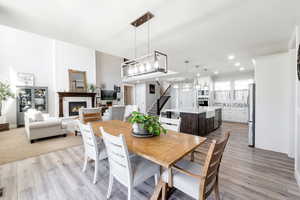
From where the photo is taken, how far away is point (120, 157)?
1386 millimetres

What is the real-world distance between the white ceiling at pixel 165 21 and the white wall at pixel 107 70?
18.8 feet

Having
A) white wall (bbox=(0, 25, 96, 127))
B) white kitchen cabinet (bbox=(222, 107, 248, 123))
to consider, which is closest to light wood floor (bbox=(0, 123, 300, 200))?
white kitchen cabinet (bbox=(222, 107, 248, 123))

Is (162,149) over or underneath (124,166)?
over

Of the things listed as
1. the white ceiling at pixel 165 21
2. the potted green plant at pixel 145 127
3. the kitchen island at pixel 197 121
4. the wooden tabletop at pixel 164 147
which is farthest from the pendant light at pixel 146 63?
the kitchen island at pixel 197 121

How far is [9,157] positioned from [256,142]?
5.75m

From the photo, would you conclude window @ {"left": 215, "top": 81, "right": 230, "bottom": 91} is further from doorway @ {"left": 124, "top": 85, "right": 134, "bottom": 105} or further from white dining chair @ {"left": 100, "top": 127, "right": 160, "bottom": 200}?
white dining chair @ {"left": 100, "top": 127, "right": 160, "bottom": 200}

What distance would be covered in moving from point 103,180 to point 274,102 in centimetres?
403

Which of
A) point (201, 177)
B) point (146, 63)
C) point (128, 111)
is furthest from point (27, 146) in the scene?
point (201, 177)

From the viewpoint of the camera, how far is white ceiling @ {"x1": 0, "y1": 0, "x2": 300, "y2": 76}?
66.1 inches

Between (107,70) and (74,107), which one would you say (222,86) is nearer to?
(107,70)

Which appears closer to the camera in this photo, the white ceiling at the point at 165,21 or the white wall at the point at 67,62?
the white ceiling at the point at 165,21

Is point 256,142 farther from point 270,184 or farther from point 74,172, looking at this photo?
point 74,172

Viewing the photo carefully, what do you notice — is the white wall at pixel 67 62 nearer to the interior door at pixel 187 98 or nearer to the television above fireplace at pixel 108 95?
the television above fireplace at pixel 108 95

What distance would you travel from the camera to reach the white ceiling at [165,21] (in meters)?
1.68
